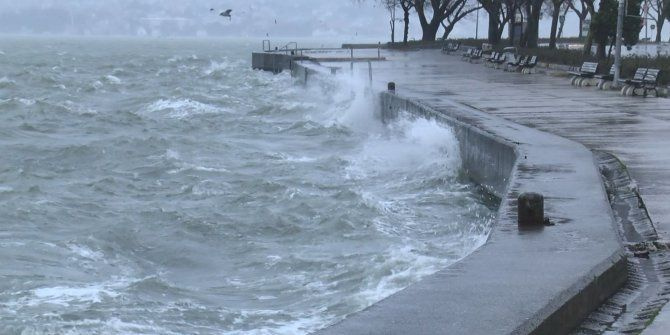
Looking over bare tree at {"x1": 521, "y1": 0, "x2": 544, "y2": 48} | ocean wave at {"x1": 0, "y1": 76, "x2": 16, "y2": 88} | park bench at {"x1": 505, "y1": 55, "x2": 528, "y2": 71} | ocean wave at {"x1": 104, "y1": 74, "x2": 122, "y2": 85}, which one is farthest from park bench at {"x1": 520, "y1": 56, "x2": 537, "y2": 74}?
ocean wave at {"x1": 0, "y1": 76, "x2": 16, "y2": 88}

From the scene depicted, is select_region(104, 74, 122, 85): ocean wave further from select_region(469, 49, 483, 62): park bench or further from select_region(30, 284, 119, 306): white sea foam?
select_region(30, 284, 119, 306): white sea foam

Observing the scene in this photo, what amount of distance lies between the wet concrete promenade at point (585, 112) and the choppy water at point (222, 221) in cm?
→ 194

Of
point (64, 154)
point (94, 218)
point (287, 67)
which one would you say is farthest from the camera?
point (287, 67)

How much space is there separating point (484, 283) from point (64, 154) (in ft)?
56.3

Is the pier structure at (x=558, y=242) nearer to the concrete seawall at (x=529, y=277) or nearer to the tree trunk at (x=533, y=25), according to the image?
the concrete seawall at (x=529, y=277)

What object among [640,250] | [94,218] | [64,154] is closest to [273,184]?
[94,218]

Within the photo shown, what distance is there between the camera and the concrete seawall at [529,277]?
5.89 metres

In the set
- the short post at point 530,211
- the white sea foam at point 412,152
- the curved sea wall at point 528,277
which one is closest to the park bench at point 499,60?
the white sea foam at point 412,152

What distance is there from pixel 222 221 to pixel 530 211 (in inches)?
240

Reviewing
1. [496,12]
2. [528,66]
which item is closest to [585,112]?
[528,66]

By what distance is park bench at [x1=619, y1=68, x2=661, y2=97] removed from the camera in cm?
2574

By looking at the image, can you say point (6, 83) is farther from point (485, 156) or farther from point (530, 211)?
point (530, 211)

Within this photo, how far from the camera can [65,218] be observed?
47.9 ft

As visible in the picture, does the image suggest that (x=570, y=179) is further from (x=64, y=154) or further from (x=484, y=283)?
(x=64, y=154)
